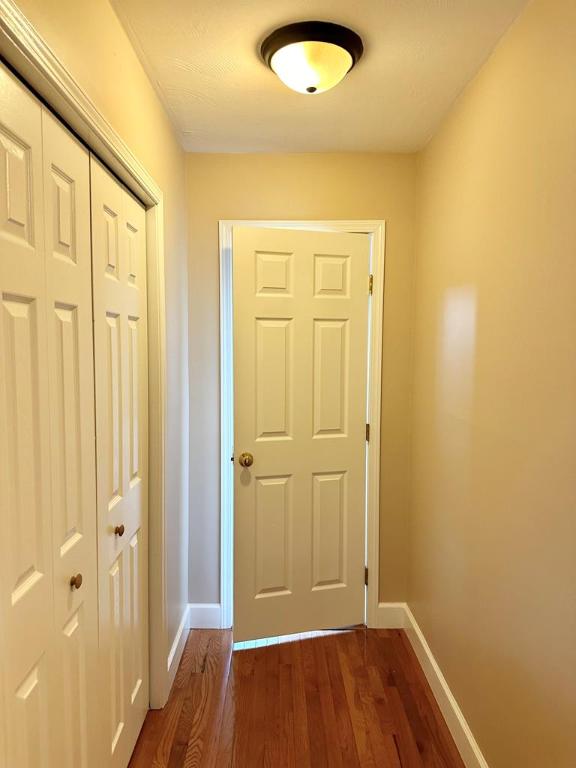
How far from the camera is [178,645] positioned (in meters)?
2.18

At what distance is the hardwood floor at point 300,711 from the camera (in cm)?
168

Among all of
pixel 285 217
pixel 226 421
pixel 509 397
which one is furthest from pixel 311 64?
pixel 226 421

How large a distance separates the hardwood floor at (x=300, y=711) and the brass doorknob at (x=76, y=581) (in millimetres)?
945

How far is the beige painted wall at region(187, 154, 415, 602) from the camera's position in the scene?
7.61ft

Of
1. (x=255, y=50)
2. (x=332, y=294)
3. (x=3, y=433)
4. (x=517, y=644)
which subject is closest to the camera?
(x=3, y=433)

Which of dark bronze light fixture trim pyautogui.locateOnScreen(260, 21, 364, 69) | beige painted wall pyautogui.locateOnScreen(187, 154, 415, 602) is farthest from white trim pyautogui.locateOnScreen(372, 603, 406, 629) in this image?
dark bronze light fixture trim pyautogui.locateOnScreen(260, 21, 364, 69)

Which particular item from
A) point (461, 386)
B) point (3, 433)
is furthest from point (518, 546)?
point (3, 433)

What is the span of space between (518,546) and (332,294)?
140 centimetres

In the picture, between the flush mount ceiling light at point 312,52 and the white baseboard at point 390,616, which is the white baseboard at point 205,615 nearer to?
the white baseboard at point 390,616

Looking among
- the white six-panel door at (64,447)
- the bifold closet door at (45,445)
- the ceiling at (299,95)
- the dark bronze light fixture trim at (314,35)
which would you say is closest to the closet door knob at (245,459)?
the white six-panel door at (64,447)

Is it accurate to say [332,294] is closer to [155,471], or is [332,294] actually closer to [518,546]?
[155,471]

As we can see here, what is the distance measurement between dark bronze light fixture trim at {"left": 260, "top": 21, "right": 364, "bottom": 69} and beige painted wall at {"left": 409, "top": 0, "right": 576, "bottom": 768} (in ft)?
1.58

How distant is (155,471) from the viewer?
1833 mm

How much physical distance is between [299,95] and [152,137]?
0.58 meters
